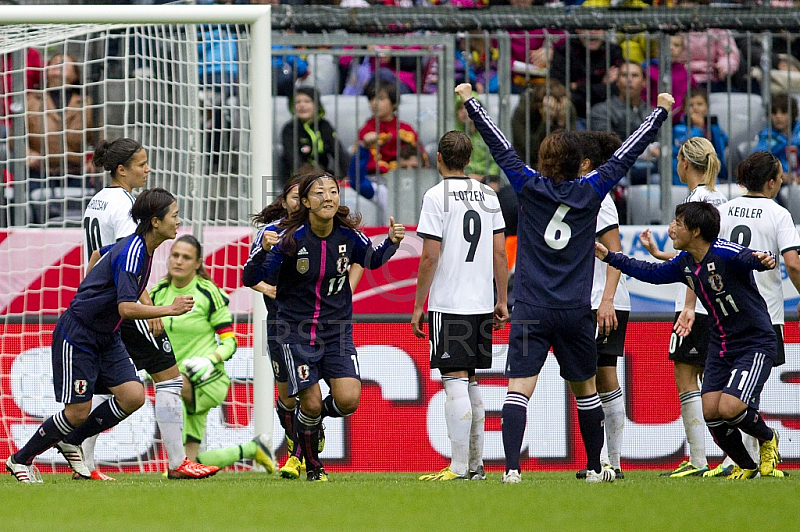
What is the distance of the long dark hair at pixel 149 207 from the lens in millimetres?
6336

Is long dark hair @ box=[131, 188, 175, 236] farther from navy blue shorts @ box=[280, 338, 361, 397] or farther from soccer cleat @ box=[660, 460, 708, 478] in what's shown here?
soccer cleat @ box=[660, 460, 708, 478]

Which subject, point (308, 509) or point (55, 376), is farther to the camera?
point (55, 376)

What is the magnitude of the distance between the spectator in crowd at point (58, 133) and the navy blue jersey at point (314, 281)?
321cm

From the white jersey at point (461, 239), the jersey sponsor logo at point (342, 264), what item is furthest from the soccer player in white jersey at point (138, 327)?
the white jersey at point (461, 239)

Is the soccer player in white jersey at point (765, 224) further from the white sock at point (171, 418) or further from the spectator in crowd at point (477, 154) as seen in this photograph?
the white sock at point (171, 418)

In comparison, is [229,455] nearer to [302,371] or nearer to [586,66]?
[302,371]

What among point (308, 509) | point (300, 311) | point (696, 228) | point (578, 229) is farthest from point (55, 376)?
point (696, 228)

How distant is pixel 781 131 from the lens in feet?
31.2

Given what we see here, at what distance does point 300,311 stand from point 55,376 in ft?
4.87

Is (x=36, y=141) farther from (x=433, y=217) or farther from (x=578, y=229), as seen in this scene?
(x=578, y=229)

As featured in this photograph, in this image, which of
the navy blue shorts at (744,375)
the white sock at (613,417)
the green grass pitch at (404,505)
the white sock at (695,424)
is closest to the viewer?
the green grass pitch at (404,505)

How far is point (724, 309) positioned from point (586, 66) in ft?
11.9

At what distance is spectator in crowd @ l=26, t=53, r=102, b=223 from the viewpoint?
9016mm

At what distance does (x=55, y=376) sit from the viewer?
21.5ft
